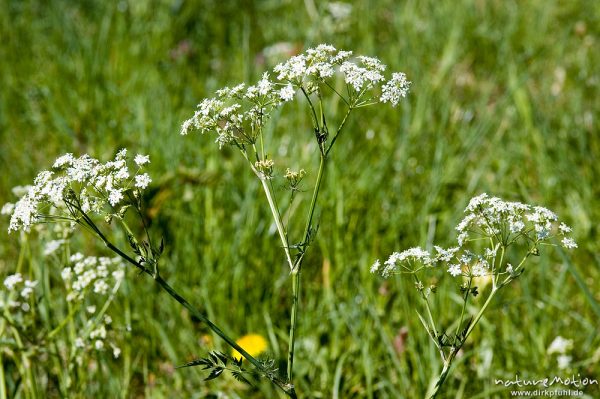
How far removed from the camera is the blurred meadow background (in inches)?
106

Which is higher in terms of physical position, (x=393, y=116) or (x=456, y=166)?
(x=393, y=116)

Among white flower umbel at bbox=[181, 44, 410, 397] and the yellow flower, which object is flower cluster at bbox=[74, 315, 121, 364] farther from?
white flower umbel at bbox=[181, 44, 410, 397]

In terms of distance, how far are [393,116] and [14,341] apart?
107 inches

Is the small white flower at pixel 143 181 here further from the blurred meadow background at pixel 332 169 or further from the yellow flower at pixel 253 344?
the yellow flower at pixel 253 344

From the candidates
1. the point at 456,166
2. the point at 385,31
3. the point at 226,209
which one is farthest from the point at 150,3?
the point at 456,166

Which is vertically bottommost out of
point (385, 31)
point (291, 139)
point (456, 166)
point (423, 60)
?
point (456, 166)

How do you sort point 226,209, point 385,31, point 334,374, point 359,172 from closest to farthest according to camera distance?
point 334,374
point 226,209
point 359,172
point 385,31

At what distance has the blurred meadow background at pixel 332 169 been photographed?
→ 2705 mm

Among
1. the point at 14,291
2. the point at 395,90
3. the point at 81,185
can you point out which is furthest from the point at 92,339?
the point at 395,90

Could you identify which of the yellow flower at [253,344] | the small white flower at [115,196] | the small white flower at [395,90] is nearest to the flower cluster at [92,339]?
the yellow flower at [253,344]

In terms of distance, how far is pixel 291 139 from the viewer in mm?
4027

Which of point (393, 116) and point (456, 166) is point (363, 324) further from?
point (393, 116)

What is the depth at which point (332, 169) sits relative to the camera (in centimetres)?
346

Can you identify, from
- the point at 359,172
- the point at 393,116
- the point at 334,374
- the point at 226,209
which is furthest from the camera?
the point at 393,116
